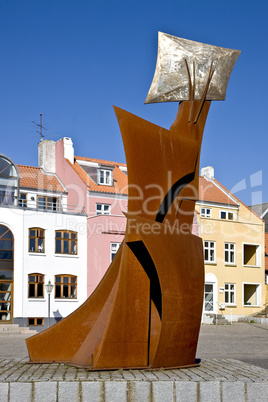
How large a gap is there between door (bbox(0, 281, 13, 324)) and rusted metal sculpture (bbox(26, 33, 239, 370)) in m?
20.6

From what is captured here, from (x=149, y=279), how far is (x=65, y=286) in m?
23.1

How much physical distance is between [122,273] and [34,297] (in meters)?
22.2

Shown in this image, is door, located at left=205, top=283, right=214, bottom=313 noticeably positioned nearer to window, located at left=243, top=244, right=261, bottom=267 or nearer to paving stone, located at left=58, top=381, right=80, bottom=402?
window, located at left=243, top=244, right=261, bottom=267

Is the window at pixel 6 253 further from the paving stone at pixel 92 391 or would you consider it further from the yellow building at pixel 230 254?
the paving stone at pixel 92 391

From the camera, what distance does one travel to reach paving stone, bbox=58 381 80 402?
860cm

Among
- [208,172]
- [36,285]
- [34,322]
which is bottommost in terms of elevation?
[34,322]

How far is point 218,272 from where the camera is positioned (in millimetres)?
39594

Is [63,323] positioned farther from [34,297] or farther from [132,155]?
[34,297]

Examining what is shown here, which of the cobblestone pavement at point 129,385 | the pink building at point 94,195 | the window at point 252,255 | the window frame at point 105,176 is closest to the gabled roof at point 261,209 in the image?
the window at point 252,255

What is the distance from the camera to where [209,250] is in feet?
129

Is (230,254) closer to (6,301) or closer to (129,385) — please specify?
(6,301)

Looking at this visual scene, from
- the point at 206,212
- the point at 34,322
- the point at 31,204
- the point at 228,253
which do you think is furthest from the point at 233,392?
the point at 206,212

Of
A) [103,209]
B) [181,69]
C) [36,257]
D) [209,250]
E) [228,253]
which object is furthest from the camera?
[228,253]

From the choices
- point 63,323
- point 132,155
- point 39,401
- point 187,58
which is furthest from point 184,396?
point 187,58
